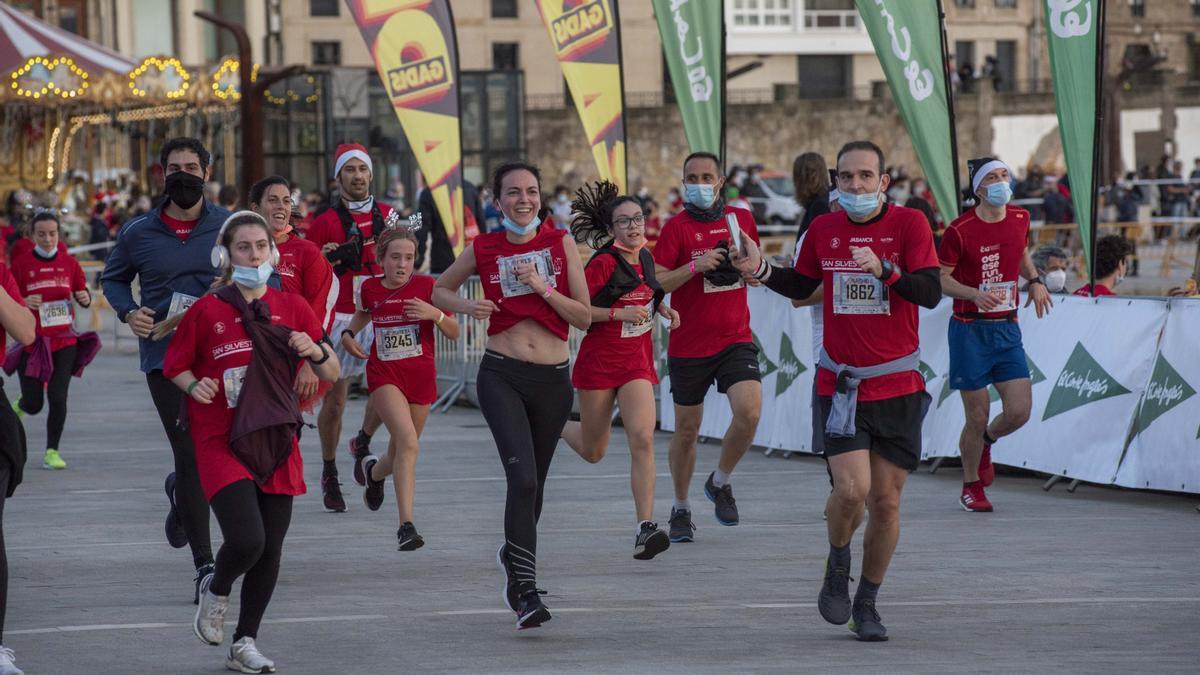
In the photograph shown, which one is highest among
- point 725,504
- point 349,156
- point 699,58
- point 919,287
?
point 699,58

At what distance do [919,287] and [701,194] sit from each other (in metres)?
2.75

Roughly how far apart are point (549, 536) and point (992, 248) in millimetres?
2881

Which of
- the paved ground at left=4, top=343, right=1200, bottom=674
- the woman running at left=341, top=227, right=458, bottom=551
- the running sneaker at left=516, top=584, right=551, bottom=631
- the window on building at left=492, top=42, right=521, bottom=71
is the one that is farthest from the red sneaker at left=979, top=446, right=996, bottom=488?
the window on building at left=492, top=42, right=521, bottom=71

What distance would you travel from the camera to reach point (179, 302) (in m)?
8.00

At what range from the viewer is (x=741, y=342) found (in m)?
9.81

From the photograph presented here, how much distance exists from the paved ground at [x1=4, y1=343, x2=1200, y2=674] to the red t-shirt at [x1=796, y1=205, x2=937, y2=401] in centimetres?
97

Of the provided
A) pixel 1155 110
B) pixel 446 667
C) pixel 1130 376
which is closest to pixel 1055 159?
pixel 1155 110

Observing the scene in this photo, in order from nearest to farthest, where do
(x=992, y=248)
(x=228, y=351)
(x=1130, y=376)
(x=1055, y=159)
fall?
(x=228, y=351)
(x=992, y=248)
(x=1130, y=376)
(x=1055, y=159)

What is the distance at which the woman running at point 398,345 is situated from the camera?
9.73 m

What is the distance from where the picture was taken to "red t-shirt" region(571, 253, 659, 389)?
9.13m

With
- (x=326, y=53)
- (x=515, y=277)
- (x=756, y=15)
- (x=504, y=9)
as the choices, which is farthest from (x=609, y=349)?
(x=756, y=15)

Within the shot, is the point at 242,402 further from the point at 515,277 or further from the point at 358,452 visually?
the point at 358,452

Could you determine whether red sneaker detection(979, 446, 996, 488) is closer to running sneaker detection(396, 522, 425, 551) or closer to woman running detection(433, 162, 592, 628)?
running sneaker detection(396, 522, 425, 551)

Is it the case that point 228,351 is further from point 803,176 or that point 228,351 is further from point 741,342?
point 803,176
